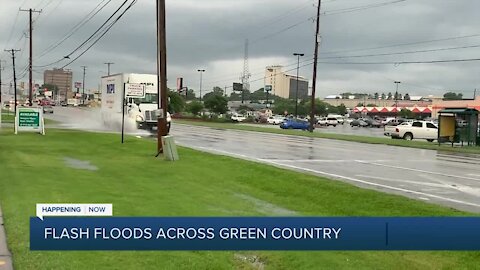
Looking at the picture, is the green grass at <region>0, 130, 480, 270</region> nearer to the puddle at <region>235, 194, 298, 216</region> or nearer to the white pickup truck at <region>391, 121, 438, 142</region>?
the puddle at <region>235, 194, 298, 216</region>

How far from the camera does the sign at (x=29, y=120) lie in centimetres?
2944

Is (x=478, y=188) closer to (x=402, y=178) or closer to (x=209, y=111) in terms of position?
(x=402, y=178)

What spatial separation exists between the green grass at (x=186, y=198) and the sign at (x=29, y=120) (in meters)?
10.7

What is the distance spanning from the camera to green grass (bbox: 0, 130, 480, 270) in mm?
6086

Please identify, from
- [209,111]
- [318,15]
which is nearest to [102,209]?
[318,15]

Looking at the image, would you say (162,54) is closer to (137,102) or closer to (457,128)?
(137,102)

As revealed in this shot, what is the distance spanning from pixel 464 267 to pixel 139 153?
15160 millimetres

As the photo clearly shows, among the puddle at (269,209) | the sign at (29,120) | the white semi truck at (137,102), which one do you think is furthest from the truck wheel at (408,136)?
the puddle at (269,209)

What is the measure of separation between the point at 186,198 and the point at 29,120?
881 inches

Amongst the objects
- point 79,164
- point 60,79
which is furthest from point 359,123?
point 60,79

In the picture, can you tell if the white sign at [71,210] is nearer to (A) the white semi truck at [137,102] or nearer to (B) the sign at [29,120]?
(B) the sign at [29,120]

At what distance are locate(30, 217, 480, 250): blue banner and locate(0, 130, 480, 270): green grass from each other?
2.89 ft

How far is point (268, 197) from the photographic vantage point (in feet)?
35.7

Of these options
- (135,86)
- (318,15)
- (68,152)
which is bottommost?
(68,152)
